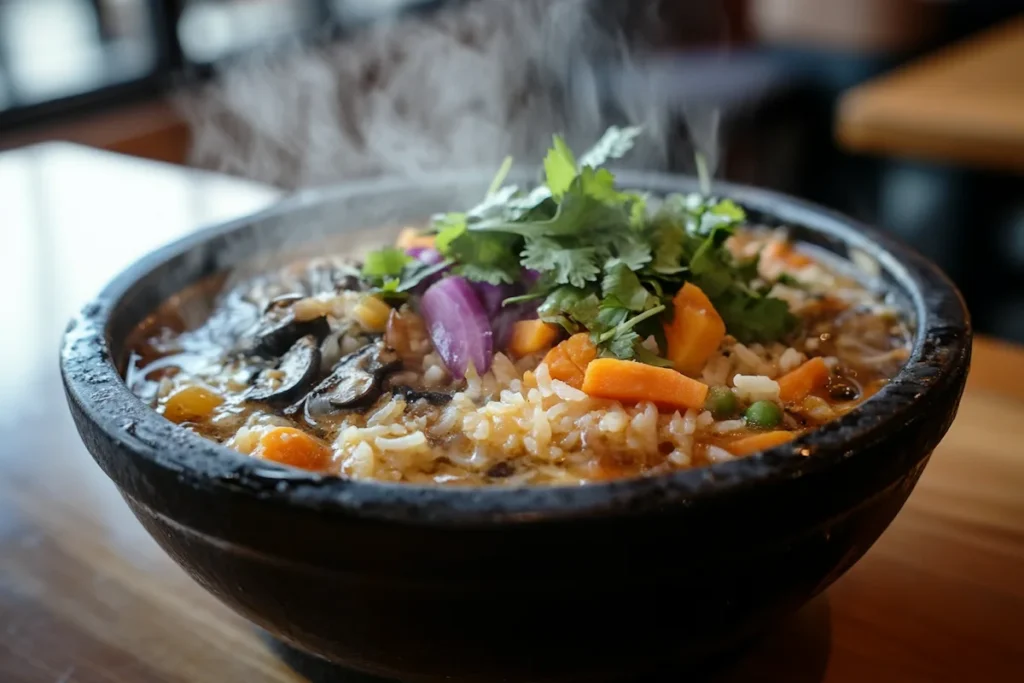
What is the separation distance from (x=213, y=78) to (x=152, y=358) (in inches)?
187

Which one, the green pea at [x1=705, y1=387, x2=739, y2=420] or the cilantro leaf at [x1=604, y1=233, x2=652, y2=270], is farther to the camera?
the cilantro leaf at [x1=604, y1=233, x2=652, y2=270]

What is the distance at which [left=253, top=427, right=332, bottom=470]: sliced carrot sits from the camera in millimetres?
1228

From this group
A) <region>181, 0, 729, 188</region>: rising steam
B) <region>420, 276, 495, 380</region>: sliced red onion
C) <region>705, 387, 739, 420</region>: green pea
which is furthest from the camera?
<region>181, 0, 729, 188</region>: rising steam

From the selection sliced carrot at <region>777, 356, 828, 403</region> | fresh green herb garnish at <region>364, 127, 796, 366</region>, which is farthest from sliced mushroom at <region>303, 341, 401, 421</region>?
sliced carrot at <region>777, 356, 828, 403</region>

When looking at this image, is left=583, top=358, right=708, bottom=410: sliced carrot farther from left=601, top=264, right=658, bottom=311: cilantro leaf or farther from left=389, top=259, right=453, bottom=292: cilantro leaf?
left=389, top=259, right=453, bottom=292: cilantro leaf

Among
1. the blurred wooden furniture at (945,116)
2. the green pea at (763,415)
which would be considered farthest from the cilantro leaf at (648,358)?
the blurred wooden furniture at (945,116)

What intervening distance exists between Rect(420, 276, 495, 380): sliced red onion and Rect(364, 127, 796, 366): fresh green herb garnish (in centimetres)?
4

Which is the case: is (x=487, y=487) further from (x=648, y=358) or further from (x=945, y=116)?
(x=945, y=116)

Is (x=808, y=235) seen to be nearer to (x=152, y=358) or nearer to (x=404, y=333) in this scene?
(x=404, y=333)

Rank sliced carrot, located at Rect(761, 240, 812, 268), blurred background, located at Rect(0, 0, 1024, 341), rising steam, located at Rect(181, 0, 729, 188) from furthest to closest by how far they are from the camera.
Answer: rising steam, located at Rect(181, 0, 729, 188), blurred background, located at Rect(0, 0, 1024, 341), sliced carrot, located at Rect(761, 240, 812, 268)

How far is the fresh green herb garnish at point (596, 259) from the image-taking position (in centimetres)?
141

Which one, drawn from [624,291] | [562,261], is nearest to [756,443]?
[624,291]

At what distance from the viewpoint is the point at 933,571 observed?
1.54 metres

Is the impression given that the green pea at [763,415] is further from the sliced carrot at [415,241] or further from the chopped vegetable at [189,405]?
the chopped vegetable at [189,405]
